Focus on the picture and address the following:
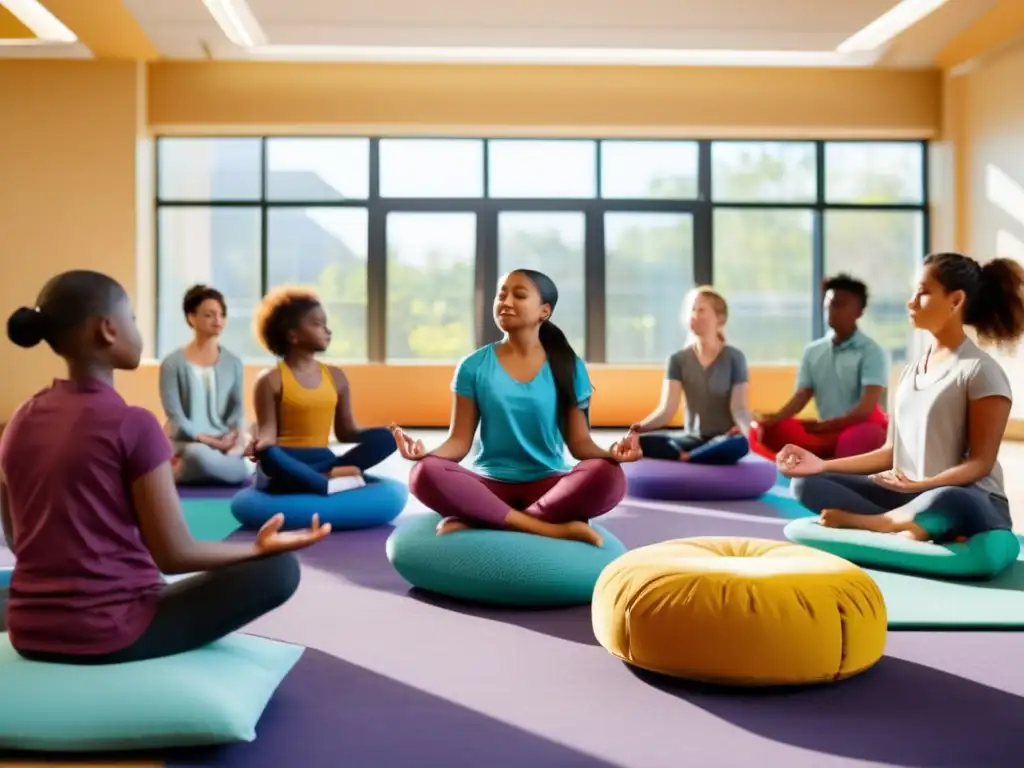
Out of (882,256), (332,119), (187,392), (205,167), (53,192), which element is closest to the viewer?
(187,392)

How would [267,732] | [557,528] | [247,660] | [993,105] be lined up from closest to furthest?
[267,732] < [247,660] < [557,528] < [993,105]

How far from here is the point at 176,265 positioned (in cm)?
1034

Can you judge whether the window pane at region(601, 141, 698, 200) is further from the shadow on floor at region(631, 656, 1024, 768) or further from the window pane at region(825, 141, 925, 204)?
the shadow on floor at region(631, 656, 1024, 768)

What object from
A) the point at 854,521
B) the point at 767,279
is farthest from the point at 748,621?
the point at 767,279

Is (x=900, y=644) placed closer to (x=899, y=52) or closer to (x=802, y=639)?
(x=802, y=639)

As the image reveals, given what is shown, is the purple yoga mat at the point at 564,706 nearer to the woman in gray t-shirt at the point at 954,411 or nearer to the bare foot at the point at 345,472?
the woman in gray t-shirt at the point at 954,411

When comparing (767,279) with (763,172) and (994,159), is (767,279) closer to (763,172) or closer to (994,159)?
(763,172)

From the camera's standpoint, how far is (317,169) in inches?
404

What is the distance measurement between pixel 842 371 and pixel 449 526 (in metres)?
3.22

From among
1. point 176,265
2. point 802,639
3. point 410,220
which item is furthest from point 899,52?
point 802,639

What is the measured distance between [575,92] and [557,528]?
7463 millimetres

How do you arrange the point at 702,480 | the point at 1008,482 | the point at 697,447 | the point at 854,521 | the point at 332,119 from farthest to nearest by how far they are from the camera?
the point at 332,119
the point at 1008,482
the point at 697,447
the point at 702,480
the point at 854,521

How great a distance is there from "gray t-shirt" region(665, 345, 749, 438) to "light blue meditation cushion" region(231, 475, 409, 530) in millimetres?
1956

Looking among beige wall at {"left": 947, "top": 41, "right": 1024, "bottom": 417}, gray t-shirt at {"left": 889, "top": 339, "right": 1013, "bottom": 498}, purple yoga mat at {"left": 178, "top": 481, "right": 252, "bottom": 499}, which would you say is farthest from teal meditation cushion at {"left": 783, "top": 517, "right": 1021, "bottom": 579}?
beige wall at {"left": 947, "top": 41, "right": 1024, "bottom": 417}
